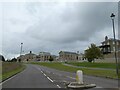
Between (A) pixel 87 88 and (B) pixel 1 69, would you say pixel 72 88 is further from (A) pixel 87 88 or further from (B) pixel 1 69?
(B) pixel 1 69

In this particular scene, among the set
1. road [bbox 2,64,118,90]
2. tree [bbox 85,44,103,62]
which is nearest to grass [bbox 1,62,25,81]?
road [bbox 2,64,118,90]

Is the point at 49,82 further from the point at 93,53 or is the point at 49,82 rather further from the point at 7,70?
the point at 93,53

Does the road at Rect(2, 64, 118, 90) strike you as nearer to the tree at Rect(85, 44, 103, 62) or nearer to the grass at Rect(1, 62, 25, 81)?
the grass at Rect(1, 62, 25, 81)

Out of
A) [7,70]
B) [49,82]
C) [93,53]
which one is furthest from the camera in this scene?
[93,53]

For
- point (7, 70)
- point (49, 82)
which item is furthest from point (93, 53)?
point (49, 82)

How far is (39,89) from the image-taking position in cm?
1753

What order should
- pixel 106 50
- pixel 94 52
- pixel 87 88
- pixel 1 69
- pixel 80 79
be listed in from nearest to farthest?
pixel 87 88 → pixel 80 79 → pixel 1 69 → pixel 94 52 → pixel 106 50

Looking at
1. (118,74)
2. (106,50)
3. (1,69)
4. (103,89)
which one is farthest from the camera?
(106,50)

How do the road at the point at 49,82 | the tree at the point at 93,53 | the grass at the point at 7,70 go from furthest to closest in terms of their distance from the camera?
1. the tree at the point at 93,53
2. the grass at the point at 7,70
3. the road at the point at 49,82

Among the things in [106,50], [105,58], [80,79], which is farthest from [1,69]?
[106,50]

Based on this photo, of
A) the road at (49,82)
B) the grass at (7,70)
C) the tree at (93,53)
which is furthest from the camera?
the tree at (93,53)

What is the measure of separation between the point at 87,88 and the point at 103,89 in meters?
1.48

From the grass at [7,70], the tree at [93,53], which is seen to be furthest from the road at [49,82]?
the tree at [93,53]

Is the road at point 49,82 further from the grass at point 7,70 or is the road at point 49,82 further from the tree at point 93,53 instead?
the tree at point 93,53
